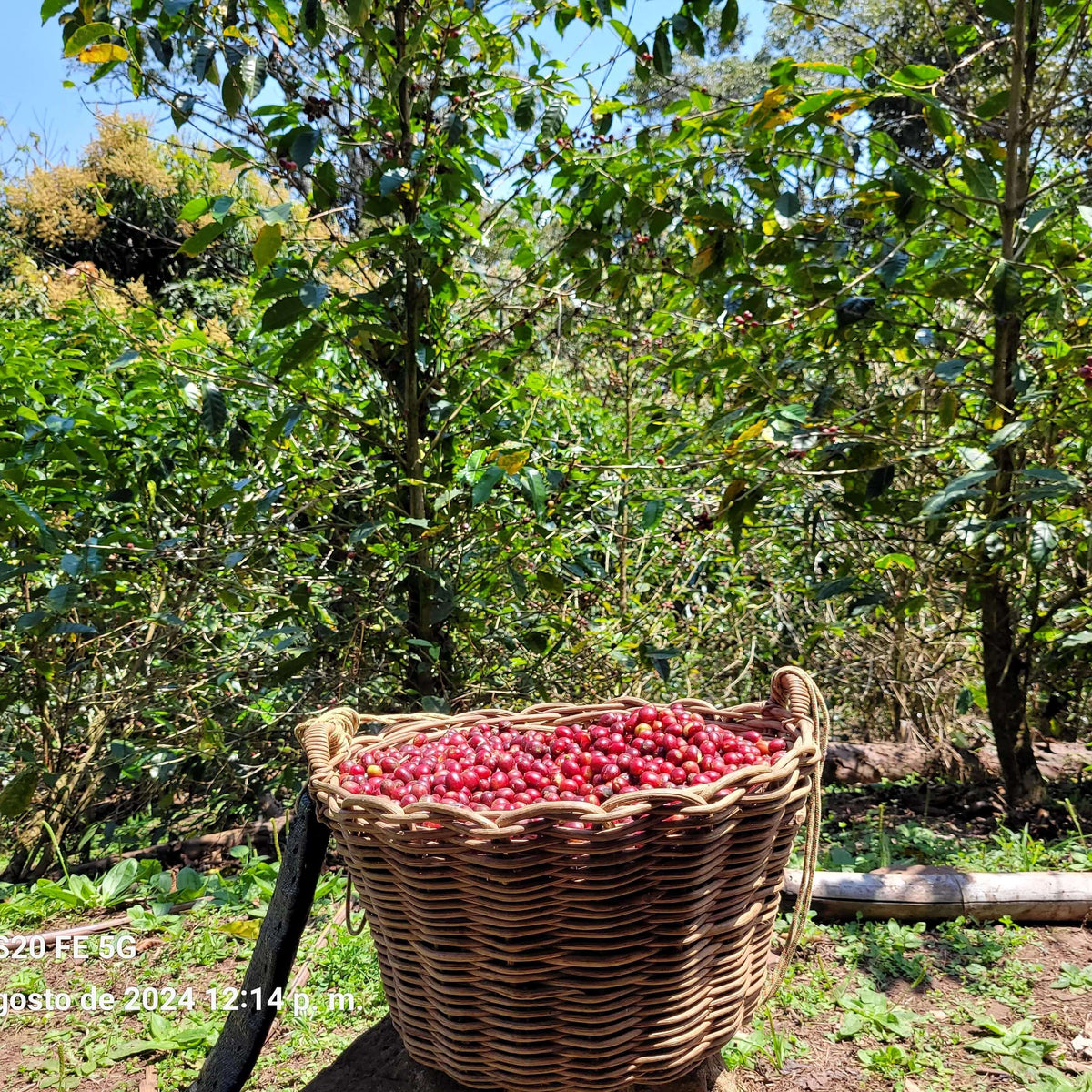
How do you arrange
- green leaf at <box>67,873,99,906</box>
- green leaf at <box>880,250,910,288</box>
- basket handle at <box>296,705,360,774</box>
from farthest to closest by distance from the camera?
green leaf at <box>67,873,99,906</box>, green leaf at <box>880,250,910,288</box>, basket handle at <box>296,705,360,774</box>

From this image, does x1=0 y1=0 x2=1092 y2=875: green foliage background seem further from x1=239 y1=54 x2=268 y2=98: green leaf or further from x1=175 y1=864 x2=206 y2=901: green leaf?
x1=175 y1=864 x2=206 y2=901: green leaf

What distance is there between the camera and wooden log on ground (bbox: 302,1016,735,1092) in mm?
1447

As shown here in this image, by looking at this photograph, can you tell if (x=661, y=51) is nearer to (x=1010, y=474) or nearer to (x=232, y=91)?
(x=232, y=91)

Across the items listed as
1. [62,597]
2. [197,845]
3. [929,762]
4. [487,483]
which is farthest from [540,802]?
[929,762]

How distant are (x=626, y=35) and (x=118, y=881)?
121 inches

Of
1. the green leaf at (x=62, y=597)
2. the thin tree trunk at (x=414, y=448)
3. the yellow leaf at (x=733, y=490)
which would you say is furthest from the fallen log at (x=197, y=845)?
the yellow leaf at (x=733, y=490)

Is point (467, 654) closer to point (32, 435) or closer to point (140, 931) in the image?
point (140, 931)

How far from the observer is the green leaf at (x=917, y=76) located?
6.85 ft

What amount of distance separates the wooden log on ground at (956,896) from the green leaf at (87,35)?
2.69 meters

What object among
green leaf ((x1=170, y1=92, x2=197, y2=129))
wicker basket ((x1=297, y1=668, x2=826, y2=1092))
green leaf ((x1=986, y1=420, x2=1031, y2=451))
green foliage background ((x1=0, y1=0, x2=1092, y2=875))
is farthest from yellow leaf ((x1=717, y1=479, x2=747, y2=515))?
green leaf ((x1=170, y1=92, x2=197, y2=129))

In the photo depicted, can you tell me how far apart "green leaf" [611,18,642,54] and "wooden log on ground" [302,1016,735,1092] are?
8.18ft

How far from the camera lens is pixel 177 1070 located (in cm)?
188

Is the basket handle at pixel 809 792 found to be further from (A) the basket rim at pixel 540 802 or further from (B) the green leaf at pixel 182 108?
(B) the green leaf at pixel 182 108

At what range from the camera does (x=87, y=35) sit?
1787 mm
